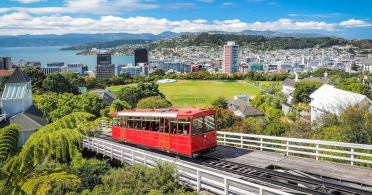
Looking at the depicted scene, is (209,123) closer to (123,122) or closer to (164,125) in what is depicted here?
(164,125)

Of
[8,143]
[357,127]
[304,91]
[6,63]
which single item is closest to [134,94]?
[304,91]

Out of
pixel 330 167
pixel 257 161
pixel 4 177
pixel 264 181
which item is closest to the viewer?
pixel 4 177

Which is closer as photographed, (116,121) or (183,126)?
(183,126)

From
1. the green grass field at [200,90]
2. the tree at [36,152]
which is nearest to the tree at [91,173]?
the tree at [36,152]

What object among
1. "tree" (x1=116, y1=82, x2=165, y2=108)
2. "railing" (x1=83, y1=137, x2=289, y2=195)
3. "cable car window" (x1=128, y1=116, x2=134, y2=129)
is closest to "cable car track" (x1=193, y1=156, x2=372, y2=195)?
"railing" (x1=83, y1=137, x2=289, y2=195)

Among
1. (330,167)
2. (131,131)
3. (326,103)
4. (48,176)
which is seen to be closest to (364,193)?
(330,167)

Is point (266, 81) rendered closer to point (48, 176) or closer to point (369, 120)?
point (369, 120)

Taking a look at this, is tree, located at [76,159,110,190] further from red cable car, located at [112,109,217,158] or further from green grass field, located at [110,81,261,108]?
green grass field, located at [110,81,261,108]
